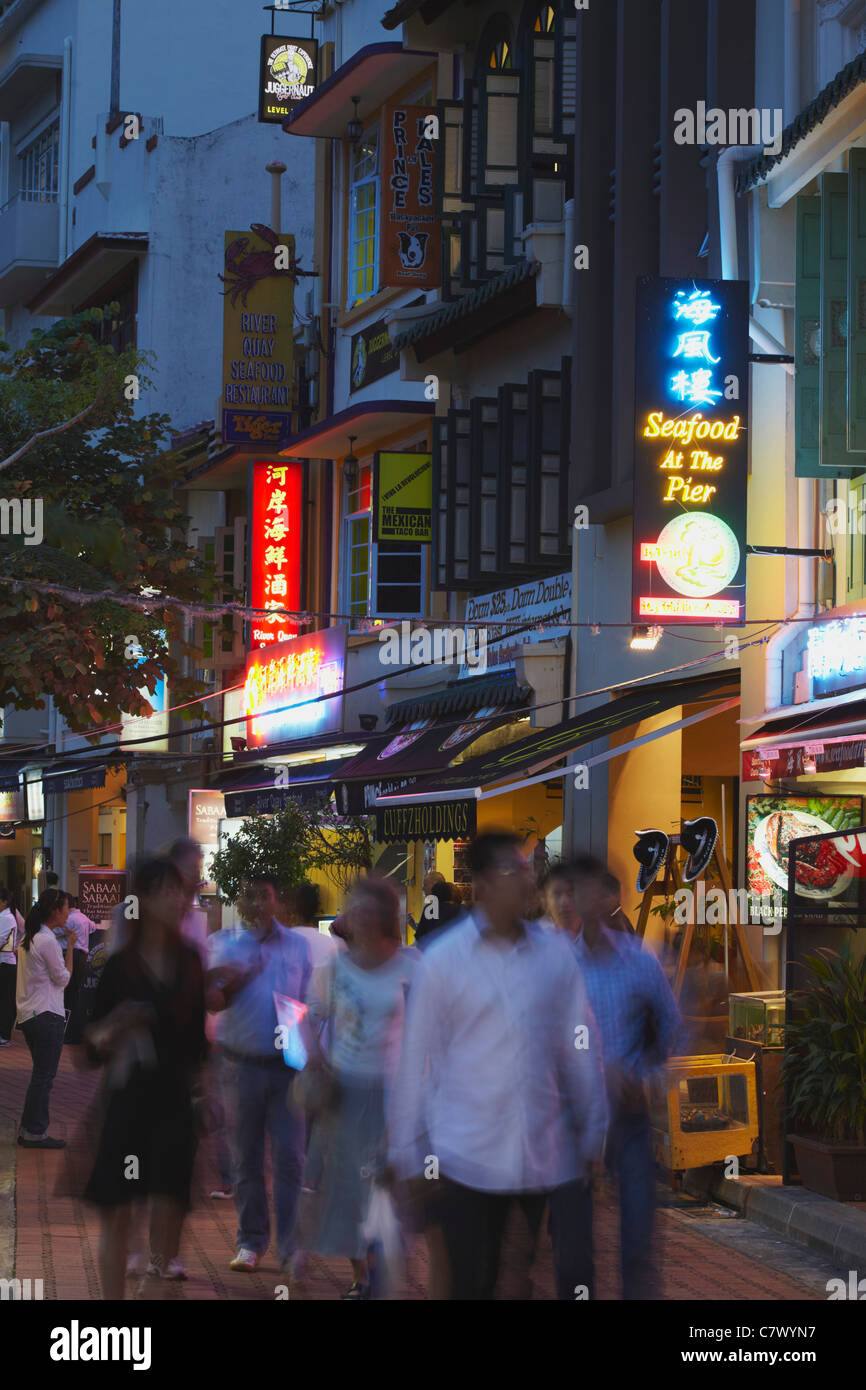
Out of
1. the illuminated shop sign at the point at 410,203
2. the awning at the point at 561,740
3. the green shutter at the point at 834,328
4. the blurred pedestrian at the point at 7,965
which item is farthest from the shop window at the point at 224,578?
→ the green shutter at the point at 834,328

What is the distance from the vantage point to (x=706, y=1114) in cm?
1219

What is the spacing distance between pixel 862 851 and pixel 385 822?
20.4 ft

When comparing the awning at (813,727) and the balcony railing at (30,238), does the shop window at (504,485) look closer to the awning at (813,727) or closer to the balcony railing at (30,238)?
the awning at (813,727)

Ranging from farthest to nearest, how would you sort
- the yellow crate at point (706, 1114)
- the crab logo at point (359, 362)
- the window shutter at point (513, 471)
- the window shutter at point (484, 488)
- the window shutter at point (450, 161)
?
the crab logo at point (359, 362) < the window shutter at point (450, 161) < the window shutter at point (484, 488) < the window shutter at point (513, 471) < the yellow crate at point (706, 1114)

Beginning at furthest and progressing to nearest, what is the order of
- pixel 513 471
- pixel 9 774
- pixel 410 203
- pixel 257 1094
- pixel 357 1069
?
pixel 9 774, pixel 410 203, pixel 513 471, pixel 257 1094, pixel 357 1069

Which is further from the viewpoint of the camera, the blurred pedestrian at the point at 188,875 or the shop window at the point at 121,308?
the shop window at the point at 121,308

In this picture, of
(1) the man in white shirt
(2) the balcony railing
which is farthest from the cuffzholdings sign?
(2) the balcony railing

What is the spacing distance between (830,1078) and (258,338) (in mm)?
17211

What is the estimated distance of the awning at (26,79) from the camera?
3928cm

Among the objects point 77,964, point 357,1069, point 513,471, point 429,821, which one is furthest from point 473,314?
point 357,1069

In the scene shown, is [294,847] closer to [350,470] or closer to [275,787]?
[275,787]

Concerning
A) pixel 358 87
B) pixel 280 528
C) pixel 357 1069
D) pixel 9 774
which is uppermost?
pixel 358 87

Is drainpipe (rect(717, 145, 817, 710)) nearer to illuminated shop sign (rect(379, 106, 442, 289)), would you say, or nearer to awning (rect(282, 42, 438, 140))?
illuminated shop sign (rect(379, 106, 442, 289))

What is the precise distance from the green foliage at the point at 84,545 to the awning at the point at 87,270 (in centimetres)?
1412
